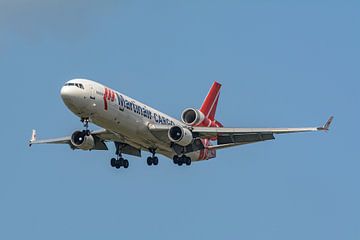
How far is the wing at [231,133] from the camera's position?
3752 inches

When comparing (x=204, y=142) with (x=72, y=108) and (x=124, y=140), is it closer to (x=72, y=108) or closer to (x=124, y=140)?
(x=124, y=140)

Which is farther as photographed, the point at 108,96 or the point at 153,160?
the point at 153,160

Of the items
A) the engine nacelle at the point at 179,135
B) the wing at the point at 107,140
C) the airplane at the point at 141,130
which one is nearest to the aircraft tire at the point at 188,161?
the airplane at the point at 141,130

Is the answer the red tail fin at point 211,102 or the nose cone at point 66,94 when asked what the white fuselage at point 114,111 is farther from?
the red tail fin at point 211,102

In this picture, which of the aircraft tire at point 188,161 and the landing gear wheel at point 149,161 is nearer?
the aircraft tire at point 188,161

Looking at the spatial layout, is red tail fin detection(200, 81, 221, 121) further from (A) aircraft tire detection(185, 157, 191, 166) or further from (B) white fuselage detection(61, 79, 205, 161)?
(B) white fuselage detection(61, 79, 205, 161)

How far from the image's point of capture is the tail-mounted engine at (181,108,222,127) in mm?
100812

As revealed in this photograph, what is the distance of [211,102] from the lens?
108m

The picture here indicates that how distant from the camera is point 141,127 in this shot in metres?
94.6

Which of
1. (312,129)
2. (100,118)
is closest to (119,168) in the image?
(100,118)

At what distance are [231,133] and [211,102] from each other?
1075 centimetres

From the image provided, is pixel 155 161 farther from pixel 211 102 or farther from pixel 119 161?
pixel 211 102

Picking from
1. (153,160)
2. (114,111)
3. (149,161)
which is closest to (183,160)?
(153,160)

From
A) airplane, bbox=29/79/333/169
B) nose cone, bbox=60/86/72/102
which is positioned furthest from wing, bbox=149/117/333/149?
nose cone, bbox=60/86/72/102
